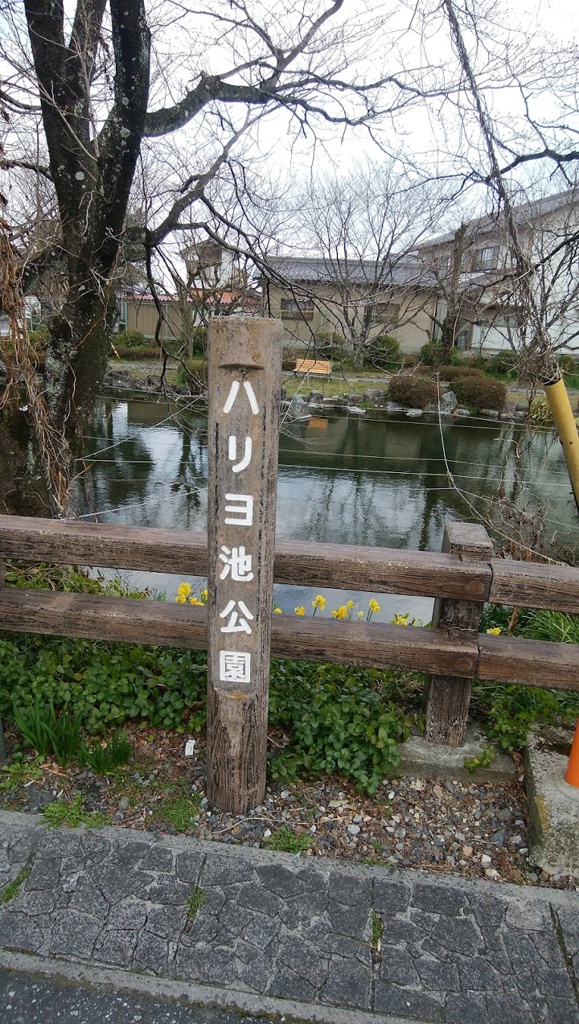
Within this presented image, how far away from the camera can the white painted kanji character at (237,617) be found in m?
2.31

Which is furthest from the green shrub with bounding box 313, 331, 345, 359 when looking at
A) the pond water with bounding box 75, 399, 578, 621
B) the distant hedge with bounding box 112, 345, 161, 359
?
the distant hedge with bounding box 112, 345, 161, 359

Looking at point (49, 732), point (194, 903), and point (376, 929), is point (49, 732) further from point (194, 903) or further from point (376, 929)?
point (376, 929)

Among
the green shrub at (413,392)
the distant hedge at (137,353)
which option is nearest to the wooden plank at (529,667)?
the green shrub at (413,392)

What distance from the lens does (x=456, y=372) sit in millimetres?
19219

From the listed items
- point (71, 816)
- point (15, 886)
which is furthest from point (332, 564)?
point (15, 886)

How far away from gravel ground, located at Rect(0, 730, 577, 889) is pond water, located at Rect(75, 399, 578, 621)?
354cm

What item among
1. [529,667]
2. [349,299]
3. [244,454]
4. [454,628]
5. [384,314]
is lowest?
[529,667]

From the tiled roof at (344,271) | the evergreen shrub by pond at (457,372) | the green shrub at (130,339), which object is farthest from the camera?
the green shrub at (130,339)

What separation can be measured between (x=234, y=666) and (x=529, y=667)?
1270 millimetres

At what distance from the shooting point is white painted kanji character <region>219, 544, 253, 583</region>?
7.37ft

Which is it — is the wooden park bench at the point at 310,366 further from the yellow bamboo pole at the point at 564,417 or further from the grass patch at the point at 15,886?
the grass patch at the point at 15,886

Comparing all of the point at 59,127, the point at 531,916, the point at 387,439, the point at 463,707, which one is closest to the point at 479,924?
the point at 531,916

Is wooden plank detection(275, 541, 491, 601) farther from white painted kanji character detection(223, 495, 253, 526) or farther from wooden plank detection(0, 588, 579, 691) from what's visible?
white painted kanji character detection(223, 495, 253, 526)

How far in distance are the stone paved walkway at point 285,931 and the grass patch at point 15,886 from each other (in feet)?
0.04
